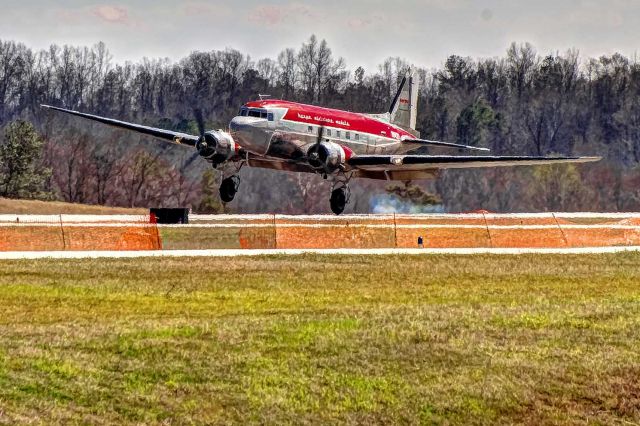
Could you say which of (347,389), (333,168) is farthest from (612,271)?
(347,389)

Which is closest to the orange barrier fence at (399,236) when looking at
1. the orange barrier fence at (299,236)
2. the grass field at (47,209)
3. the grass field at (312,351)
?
the orange barrier fence at (299,236)

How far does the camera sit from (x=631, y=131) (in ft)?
466

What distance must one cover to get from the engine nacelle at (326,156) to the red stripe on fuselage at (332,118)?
1.17 metres

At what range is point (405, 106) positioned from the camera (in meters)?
64.3

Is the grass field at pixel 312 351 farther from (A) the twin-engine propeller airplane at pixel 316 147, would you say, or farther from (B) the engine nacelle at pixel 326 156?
(B) the engine nacelle at pixel 326 156

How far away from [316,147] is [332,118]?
7.53 ft

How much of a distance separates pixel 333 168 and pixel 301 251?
10.2 metres

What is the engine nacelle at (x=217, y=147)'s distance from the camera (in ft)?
158

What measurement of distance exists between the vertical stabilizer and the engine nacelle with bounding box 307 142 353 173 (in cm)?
1192

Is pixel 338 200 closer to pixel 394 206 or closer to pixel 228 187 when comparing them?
pixel 228 187

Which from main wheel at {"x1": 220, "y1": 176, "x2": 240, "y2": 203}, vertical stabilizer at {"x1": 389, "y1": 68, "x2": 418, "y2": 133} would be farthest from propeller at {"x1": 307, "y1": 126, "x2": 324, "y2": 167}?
vertical stabilizer at {"x1": 389, "y1": 68, "x2": 418, "y2": 133}

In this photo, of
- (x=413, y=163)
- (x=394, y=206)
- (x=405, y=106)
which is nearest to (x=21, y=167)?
(x=394, y=206)

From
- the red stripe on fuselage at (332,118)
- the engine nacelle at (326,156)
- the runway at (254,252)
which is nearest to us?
the runway at (254,252)

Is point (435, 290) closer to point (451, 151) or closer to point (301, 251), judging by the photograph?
point (301, 251)
